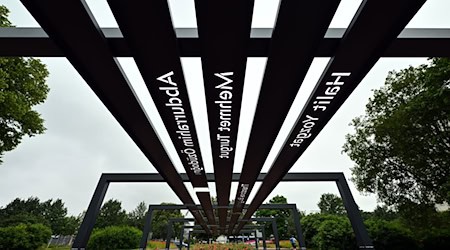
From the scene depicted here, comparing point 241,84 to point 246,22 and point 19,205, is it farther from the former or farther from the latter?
point 19,205

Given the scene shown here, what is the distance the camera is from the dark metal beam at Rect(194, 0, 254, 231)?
82.7 inches

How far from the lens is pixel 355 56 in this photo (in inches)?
108

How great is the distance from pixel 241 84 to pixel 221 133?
1.40 m

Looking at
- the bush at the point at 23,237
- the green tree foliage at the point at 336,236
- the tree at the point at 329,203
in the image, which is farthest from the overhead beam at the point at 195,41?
the tree at the point at 329,203

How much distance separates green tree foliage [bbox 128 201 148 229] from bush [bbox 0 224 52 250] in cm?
3862

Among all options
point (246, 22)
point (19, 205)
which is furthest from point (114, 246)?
point (19, 205)

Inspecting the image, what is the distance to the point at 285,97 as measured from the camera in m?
3.39

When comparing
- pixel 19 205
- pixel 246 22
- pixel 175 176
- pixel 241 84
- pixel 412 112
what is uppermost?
pixel 19 205

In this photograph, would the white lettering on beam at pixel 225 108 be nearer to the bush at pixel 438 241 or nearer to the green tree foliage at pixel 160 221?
the bush at pixel 438 241

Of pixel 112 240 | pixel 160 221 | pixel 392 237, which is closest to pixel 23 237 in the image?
pixel 112 240

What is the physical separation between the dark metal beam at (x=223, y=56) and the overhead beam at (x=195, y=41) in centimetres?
18

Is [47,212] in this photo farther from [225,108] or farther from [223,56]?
[223,56]

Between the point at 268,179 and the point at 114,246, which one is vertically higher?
the point at 114,246

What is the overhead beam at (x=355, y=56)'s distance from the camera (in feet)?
7.20
